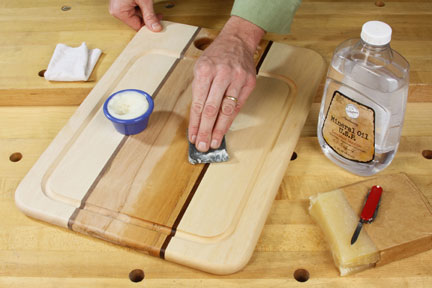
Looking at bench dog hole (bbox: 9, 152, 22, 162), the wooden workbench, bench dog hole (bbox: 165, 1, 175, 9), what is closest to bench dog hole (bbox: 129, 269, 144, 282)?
the wooden workbench

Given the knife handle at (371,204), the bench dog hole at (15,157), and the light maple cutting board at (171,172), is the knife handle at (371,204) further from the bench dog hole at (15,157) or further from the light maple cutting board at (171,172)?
the bench dog hole at (15,157)

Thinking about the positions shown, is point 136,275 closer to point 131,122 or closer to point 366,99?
point 131,122

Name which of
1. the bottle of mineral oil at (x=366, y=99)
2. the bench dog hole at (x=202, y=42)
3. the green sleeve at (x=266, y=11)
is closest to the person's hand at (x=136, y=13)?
the bench dog hole at (x=202, y=42)

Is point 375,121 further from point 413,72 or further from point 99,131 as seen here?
point 99,131

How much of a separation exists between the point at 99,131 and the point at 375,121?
0.55 metres

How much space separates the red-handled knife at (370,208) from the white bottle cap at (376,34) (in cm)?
26

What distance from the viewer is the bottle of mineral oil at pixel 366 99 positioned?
0.88 m

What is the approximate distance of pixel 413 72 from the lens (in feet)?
3.84

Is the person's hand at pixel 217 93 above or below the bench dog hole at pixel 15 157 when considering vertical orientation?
above

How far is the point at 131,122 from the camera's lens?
0.98m

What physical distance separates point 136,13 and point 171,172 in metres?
0.55

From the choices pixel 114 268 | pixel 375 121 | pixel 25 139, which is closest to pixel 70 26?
pixel 25 139

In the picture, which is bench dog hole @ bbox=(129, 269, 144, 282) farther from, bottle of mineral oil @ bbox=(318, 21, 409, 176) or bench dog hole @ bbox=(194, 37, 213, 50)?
bench dog hole @ bbox=(194, 37, 213, 50)

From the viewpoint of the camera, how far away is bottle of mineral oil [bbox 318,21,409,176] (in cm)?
88
